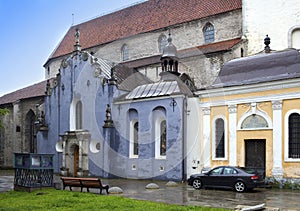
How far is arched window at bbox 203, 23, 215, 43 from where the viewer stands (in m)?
31.3

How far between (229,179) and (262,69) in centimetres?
670

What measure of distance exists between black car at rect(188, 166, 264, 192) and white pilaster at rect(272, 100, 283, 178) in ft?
7.51

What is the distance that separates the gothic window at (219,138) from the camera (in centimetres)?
2211

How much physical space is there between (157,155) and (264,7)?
13166 mm

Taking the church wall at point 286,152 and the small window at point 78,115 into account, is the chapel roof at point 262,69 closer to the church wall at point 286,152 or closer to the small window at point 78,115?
the church wall at point 286,152

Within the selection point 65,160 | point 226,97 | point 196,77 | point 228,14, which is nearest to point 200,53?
point 196,77

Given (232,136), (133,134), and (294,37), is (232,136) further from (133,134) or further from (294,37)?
(294,37)

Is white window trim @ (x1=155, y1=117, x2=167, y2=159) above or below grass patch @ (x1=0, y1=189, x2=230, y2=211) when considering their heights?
Answer: above

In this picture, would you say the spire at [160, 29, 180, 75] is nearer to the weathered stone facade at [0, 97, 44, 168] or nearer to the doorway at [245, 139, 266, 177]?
the doorway at [245, 139, 266, 177]

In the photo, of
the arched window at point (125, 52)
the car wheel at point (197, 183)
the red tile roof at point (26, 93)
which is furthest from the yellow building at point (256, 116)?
the red tile roof at point (26, 93)

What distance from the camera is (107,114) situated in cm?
2605

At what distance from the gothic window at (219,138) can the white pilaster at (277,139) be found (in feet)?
10.2

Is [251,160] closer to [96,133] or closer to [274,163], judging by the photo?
[274,163]

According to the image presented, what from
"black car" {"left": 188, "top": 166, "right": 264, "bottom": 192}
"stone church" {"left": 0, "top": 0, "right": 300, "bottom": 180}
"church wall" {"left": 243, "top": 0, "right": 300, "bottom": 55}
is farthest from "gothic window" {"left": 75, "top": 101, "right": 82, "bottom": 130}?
"church wall" {"left": 243, "top": 0, "right": 300, "bottom": 55}
